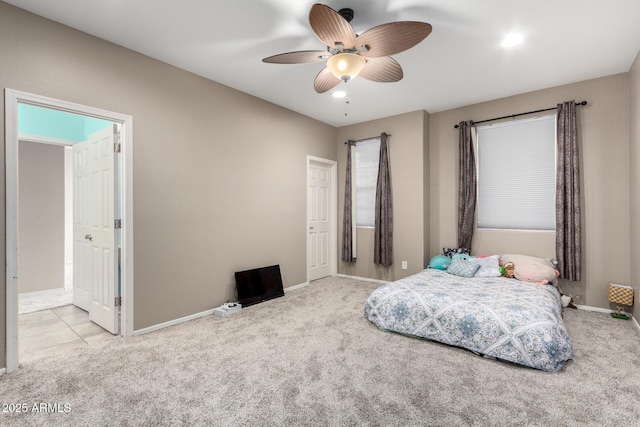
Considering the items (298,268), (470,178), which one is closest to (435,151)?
(470,178)

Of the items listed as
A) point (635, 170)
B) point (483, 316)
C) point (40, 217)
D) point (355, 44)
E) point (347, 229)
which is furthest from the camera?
point (347, 229)

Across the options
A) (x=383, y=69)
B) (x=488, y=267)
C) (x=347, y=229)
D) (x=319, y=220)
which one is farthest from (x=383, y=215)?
(x=383, y=69)

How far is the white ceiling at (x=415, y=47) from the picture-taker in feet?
7.59

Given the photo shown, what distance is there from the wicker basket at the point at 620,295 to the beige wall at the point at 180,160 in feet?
12.5

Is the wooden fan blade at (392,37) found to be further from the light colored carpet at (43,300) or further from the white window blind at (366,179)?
the light colored carpet at (43,300)

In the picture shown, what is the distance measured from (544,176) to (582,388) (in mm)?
2698

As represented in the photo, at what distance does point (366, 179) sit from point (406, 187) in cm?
78

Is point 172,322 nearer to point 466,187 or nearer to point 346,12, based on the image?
point 346,12

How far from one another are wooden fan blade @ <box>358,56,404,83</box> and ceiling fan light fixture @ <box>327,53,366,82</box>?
6.3 inches

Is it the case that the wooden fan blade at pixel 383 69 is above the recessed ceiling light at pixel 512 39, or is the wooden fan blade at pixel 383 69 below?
below

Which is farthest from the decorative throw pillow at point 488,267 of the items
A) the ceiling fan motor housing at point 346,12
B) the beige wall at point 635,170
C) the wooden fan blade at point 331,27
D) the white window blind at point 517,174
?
the ceiling fan motor housing at point 346,12

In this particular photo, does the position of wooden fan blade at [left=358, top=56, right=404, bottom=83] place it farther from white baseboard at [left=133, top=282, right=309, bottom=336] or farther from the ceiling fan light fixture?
white baseboard at [left=133, top=282, right=309, bottom=336]

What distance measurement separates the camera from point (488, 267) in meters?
3.76

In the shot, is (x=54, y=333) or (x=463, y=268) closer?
(x=54, y=333)
